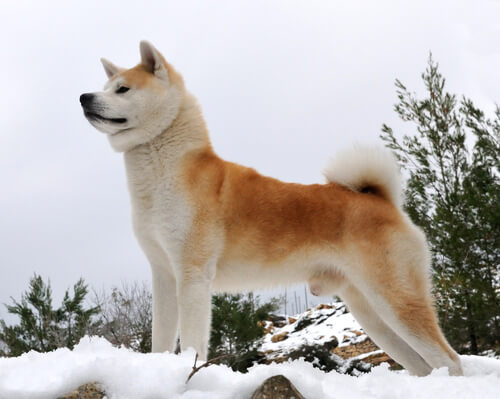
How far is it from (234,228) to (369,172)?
1.35 meters

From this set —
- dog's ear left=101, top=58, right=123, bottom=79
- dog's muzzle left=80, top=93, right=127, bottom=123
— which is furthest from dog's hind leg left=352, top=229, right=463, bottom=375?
dog's ear left=101, top=58, right=123, bottom=79

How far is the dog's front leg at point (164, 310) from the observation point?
3.91m

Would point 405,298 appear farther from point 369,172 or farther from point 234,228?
point 234,228

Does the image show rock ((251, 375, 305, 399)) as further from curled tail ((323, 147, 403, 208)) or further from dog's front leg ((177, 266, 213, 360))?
curled tail ((323, 147, 403, 208))

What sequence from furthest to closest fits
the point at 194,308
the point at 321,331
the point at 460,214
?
the point at 321,331 → the point at 460,214 → the point at 194,308

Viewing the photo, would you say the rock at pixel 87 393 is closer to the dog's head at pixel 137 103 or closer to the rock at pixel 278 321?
the dog's head at pixel 137 103

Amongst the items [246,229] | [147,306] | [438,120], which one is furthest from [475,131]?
[246,229]

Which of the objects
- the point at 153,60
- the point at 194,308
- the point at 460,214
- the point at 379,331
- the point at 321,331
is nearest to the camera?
the point at 194,308

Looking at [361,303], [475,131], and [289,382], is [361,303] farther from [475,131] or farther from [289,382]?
[475,131]

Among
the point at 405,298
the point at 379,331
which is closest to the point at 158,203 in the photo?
the point at 405,298

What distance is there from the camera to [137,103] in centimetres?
393

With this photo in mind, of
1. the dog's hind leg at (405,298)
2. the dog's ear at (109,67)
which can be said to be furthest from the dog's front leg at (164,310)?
the dog's ear at (109,67)

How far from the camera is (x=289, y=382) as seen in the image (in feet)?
7.75

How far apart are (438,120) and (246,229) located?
917 centimetres
